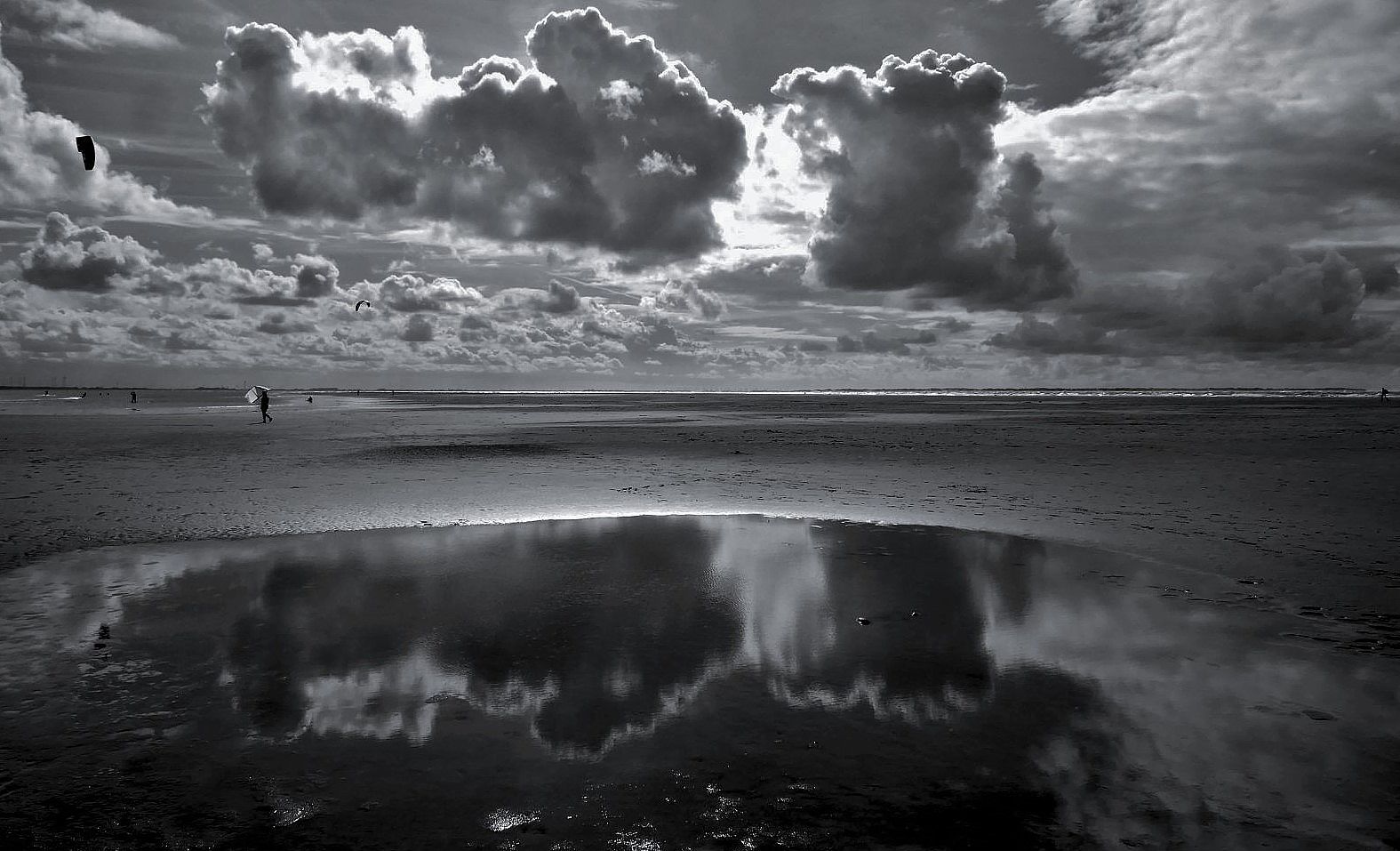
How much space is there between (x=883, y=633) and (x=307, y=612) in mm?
7351

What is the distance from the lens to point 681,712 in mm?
6465

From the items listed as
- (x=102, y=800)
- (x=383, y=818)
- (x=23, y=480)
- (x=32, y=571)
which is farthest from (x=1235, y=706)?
(x=23, y=480)

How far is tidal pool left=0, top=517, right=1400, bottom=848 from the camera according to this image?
480 cm

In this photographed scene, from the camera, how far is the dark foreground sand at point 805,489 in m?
13.4

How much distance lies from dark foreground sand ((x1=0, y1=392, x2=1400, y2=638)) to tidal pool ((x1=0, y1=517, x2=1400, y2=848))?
3.02 metres

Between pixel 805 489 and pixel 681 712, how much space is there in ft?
48.9

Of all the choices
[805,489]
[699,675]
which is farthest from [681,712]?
[805,489]

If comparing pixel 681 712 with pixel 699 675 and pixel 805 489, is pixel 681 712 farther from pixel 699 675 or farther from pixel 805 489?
pixel 805 489

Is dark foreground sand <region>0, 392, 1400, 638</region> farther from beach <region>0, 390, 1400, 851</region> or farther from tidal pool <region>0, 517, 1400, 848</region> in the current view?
tidal pool <region>0, 517, 1400, 848</region>

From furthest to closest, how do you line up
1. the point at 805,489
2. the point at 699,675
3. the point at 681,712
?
1. the point at 805,489
2. the point at 699,675
3. the point at 681,712

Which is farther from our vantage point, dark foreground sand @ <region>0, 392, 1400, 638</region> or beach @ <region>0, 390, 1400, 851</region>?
dark foreground sand @ <region>0, 392, 1400, 638</region>

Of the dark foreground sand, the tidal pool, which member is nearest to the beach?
the tidal pool

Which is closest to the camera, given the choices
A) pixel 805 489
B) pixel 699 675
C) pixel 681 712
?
pixel 681 712

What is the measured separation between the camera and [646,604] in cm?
980
